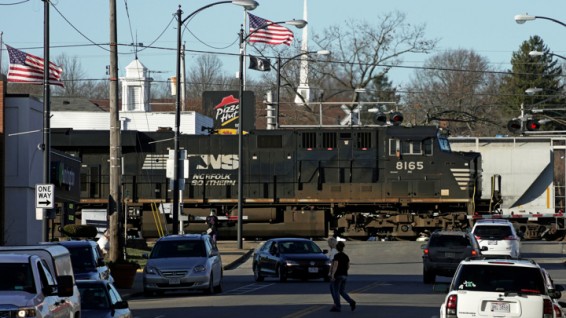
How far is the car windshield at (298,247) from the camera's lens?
3506cm

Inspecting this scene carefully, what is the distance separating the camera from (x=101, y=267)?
25250 mm

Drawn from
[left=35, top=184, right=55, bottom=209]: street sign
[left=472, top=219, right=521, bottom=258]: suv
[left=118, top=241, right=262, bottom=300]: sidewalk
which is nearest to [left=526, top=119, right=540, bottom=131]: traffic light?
[left=472, top=219, right=521, bottom=258]: suv

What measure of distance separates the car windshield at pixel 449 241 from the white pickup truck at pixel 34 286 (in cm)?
1817

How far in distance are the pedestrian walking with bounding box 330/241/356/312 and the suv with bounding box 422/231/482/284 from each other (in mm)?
8290

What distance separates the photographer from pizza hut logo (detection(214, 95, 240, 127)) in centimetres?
6306

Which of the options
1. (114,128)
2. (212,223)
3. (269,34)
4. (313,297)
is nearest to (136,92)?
(269,34)

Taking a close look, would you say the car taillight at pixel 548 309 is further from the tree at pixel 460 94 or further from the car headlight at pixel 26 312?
the tree at pixel 460 94

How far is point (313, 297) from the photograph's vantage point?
92.1 feet

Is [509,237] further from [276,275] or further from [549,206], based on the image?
[549,206]

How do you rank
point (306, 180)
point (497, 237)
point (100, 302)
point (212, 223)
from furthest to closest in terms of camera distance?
point (306, 180) < point (212, 223) < point (497, 237) < point (100, 302)

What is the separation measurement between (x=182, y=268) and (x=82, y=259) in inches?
172

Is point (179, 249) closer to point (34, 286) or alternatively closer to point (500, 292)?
point (34, 286)

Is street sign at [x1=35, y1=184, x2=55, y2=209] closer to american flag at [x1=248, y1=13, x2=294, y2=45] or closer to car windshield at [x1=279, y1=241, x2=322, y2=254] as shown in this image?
car windshield at [x1=279, y1=241, x2=322, y2=254]

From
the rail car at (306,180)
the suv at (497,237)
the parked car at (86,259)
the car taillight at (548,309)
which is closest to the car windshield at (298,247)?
the suv at (497,237)
